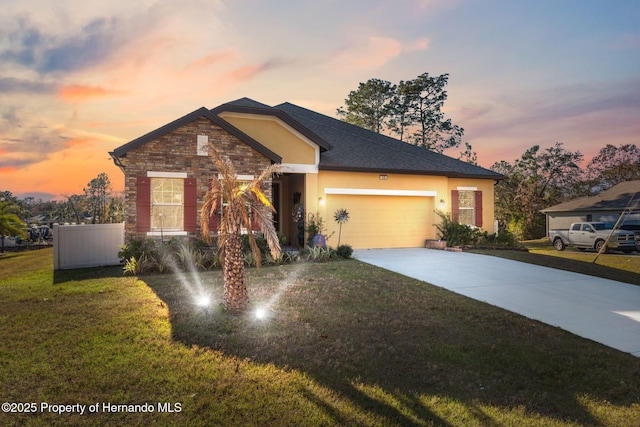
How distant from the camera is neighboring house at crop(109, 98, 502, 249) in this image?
11.3 m

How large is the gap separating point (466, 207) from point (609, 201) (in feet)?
50.3

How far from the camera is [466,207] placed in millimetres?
17344

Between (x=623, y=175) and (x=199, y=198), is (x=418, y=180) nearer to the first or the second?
(x=199, y=198)

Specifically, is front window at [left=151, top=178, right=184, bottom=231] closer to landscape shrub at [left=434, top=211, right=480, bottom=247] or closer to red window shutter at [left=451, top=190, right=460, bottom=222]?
landscape shrub at [left=434, top=211, right=480, bottom=247]

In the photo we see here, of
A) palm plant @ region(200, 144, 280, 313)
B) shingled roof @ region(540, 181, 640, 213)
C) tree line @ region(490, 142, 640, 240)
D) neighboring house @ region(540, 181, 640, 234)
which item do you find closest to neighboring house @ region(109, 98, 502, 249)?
palm plant @ region(200, 144, 280, 313)

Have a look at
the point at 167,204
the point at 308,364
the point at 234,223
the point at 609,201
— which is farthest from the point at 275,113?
the point at 609,201

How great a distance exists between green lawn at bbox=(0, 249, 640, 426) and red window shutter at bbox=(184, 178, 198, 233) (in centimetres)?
475

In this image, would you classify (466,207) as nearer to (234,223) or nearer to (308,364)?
(234,223)

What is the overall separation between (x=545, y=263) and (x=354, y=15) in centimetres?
1023

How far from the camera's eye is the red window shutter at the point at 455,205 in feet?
54.9

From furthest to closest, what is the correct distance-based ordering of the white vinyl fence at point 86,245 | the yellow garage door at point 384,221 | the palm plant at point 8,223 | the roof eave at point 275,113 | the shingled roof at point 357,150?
the palm plant at point 8,223 → the yellow garage door at point 384,221 → the shingled roof at point 357,150 → the roof eave at point 275,113 → the white vinyl fence at point 86,245

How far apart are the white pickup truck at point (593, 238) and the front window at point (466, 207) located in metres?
6.12

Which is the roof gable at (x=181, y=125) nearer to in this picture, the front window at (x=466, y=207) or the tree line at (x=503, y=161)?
the front window at (x=466, y=207)

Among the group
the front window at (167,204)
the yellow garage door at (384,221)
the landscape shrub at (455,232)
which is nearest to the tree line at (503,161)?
the landscape shrub at (455,232)
